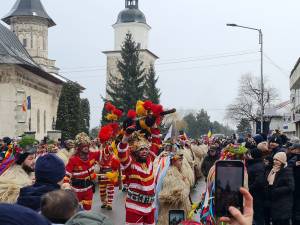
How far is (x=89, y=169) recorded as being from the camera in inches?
404

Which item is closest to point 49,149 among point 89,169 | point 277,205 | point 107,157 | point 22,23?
point 107,157

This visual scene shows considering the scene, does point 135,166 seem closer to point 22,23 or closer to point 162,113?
point 162,113

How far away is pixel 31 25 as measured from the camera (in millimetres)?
72938

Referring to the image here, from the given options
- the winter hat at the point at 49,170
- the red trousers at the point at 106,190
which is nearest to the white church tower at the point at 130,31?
the red trousers at the point at 106,190

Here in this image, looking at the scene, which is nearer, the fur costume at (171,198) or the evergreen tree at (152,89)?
the fur costume at (171,198)

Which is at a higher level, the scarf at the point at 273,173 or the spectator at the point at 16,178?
the spectator at the point at 16,178

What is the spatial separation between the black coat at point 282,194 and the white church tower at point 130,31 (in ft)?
258

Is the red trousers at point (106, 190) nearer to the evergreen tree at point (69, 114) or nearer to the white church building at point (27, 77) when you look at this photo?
the white church building at point (27, 77)

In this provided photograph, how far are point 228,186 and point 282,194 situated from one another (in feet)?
17.4

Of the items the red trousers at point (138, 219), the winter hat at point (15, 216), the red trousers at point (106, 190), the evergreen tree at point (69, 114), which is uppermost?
the evergreen tree at point (69, 114)

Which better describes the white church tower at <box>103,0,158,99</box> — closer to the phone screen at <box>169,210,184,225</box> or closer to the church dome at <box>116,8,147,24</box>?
the church dome at <box>116,8,147,24</box>

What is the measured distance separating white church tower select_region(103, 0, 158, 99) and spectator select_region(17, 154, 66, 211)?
8207 cm

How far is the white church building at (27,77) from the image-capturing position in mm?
44531

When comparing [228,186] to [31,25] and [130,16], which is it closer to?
[31,25]
